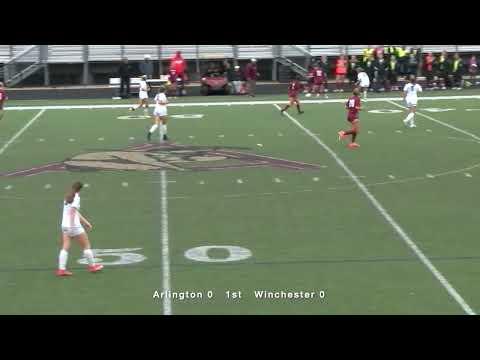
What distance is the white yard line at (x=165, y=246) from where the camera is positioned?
42.6 feet

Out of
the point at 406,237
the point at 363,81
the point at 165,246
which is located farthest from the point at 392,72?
the point at 165,246

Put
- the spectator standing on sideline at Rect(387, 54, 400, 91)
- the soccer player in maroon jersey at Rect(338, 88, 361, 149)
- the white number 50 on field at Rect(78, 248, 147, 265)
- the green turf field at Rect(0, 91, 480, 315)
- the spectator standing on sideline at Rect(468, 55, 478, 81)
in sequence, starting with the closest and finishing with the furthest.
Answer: the green turf field at Rect(0, 91, 480, 315)
the white number 50 on field at Rect(78, 248, 147, 265)
the soccer player in maroon jersey at Rect(338, 88, 361, 149)
the spectator standing on sideline at Rect(387, 54, 400, 91)
the spectator standing on sideline at Rect(468, 55, 478, 81)

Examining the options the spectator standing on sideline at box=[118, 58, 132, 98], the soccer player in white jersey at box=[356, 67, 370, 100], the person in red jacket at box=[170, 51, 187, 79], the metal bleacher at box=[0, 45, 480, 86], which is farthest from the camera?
the metal bleacher at box=[0, 45, 480, 86]

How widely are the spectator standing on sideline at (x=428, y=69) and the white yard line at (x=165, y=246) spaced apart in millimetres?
24076

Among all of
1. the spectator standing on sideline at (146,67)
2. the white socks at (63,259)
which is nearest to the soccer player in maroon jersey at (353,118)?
the white socks at (63,259)

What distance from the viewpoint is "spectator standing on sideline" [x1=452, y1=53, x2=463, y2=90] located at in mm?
44000

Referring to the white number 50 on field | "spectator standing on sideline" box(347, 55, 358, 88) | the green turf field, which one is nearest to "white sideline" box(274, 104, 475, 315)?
the green turf field

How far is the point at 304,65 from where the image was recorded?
47.2 metres

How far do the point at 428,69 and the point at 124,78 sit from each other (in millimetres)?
13004

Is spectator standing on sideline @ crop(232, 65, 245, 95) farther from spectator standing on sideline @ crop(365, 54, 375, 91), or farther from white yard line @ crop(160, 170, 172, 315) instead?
white yard line @ crop(160, 170, 172, 315)

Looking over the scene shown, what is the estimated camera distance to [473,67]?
147ft

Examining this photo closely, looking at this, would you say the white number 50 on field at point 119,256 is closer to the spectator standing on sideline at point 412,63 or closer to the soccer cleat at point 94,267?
the soccer cleat at point 94,267

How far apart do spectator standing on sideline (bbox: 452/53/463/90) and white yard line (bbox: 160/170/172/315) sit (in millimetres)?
24457

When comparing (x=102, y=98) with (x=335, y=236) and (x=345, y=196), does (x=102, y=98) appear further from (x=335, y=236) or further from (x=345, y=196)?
(x=335, y=236)
